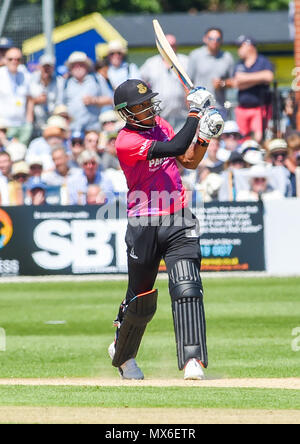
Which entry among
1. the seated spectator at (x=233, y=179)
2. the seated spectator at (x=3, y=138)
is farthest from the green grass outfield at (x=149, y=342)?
the seated spectator at (x=3, y=138)

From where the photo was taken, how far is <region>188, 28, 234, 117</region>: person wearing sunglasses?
59.6ft

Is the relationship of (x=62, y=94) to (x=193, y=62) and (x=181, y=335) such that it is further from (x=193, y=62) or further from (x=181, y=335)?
(x=181, y=335)

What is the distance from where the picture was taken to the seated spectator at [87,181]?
1692 centimetres

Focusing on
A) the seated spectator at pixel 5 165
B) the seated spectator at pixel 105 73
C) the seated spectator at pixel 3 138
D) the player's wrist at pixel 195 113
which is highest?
the seated spectator at pixel 105 73

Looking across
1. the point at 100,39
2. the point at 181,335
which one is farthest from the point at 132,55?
the point at 181,335

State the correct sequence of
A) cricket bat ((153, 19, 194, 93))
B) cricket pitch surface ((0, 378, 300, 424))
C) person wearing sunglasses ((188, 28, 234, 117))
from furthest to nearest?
person wearing sunglasses ((188, 28, 234, 117)) → cricket bat ((153, 19, 194, 93)) → cricket pitch surface ((0, 378, 300, 424))

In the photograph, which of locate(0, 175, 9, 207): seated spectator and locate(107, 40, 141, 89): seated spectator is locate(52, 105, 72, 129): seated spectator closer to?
locate(107, 40, 141, 89): seated spectator

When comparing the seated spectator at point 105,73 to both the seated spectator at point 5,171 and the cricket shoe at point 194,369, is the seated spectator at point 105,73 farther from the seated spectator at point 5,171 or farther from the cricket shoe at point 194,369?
the cricket shoe at point 194,369

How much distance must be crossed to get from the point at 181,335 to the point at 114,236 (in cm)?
869

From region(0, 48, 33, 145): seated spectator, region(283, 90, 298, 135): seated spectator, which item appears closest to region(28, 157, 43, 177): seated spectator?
region(0, 48, 33, 145): seated spectator

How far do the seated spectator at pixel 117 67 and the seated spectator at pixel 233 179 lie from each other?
2.69 meters

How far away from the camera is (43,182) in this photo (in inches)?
682

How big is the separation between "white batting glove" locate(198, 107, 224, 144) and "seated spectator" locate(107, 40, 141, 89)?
412 inches

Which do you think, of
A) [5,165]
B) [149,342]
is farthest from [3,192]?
[149,342]
